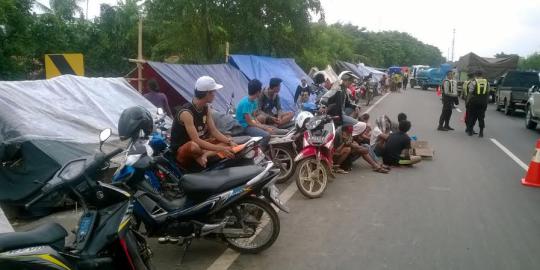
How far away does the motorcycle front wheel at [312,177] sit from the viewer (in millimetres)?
6824

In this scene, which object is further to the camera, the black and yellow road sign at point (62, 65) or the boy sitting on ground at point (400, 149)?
the boy sitting on ground at point (400, 149)

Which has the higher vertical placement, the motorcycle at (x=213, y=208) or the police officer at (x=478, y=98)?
the police officer at (x=478, y=98)

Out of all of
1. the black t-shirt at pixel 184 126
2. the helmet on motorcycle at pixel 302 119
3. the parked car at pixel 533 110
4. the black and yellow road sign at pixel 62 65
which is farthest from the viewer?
the parked car at pixel 533 110

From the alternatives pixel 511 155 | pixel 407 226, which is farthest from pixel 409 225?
pixel 511 155

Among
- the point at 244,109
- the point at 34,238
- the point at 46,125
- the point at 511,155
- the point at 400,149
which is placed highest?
the point at 244,109

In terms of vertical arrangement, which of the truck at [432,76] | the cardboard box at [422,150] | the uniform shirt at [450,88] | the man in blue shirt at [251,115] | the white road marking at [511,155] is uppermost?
the truck at [432,76]

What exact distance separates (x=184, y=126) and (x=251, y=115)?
8.82 ft

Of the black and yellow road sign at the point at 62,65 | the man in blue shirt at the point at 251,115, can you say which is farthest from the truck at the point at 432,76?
the black and yellow road sign at the point at 62,65

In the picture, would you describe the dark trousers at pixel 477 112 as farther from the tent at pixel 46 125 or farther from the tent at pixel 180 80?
the tent at pixel 46 125

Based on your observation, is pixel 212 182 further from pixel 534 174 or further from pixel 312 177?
pixel 534 174

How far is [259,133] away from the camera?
24.4 ft

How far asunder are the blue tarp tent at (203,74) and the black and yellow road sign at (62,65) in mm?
1921

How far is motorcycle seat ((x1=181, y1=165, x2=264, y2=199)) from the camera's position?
4.38 metres

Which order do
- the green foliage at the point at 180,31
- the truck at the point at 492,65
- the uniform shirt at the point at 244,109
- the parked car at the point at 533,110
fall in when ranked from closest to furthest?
1. the uniform shirt at the point at 244,109
2. the green foliage at the point at 180,31
3. the parked car at the point at 533,110
4. the truck at the point at 492,65
